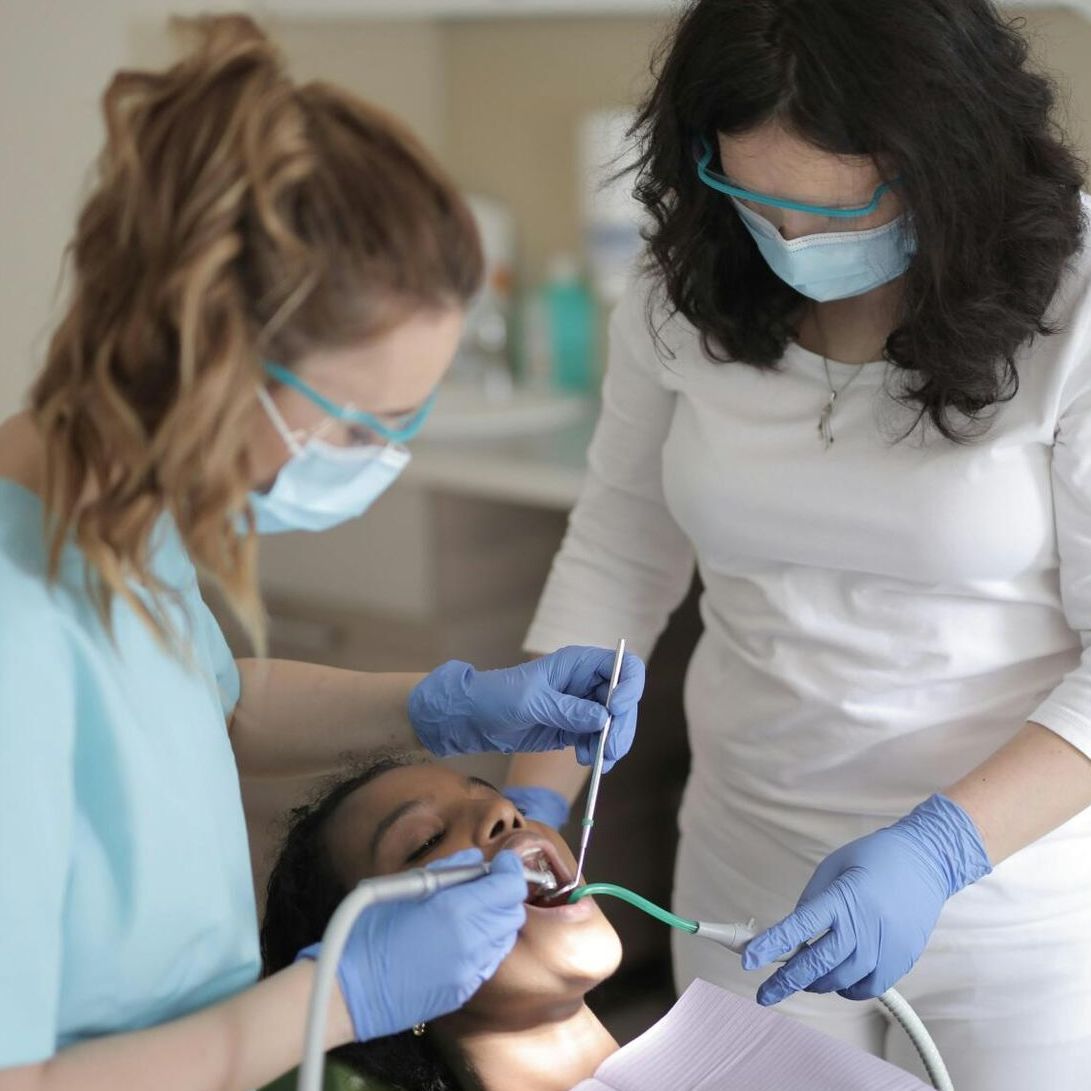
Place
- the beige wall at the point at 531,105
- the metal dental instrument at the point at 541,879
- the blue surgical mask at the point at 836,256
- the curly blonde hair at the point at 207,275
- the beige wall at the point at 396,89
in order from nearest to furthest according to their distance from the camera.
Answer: the curly blonde hair at the point at 207,275
the metal dental instrument at the point at 541,879
the blue surgical mask at the point at 836,256
the beige wall at the point at 396,89
the beige wall at the point at 531,105

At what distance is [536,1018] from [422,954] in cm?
29

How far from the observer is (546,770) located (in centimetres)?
149

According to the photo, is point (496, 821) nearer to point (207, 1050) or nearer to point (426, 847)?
point (426, 847)

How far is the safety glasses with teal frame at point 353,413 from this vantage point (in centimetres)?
88

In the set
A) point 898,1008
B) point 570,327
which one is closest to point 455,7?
point 570,327

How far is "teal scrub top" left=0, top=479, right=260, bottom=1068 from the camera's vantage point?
2.81ft

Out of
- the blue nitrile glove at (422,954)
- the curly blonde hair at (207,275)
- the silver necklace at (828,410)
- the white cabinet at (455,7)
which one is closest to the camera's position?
the curly blonde hair at (207,275)

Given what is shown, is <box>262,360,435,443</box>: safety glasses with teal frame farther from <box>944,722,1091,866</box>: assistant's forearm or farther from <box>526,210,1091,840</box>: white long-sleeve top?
<box>944,722,1091,866</box>: assistant's forearm

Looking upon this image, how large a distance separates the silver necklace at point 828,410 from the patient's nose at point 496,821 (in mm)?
446

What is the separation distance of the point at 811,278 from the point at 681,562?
438mm

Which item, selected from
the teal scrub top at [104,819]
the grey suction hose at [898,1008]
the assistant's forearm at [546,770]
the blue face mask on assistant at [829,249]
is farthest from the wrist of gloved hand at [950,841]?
the teal scrub top at [104,819]

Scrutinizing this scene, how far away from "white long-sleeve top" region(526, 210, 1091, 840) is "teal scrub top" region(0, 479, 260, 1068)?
0.60m

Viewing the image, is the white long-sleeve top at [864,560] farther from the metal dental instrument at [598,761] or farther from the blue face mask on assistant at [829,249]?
the metal dental instrument at [598,761]

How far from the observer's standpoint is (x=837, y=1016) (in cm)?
140
